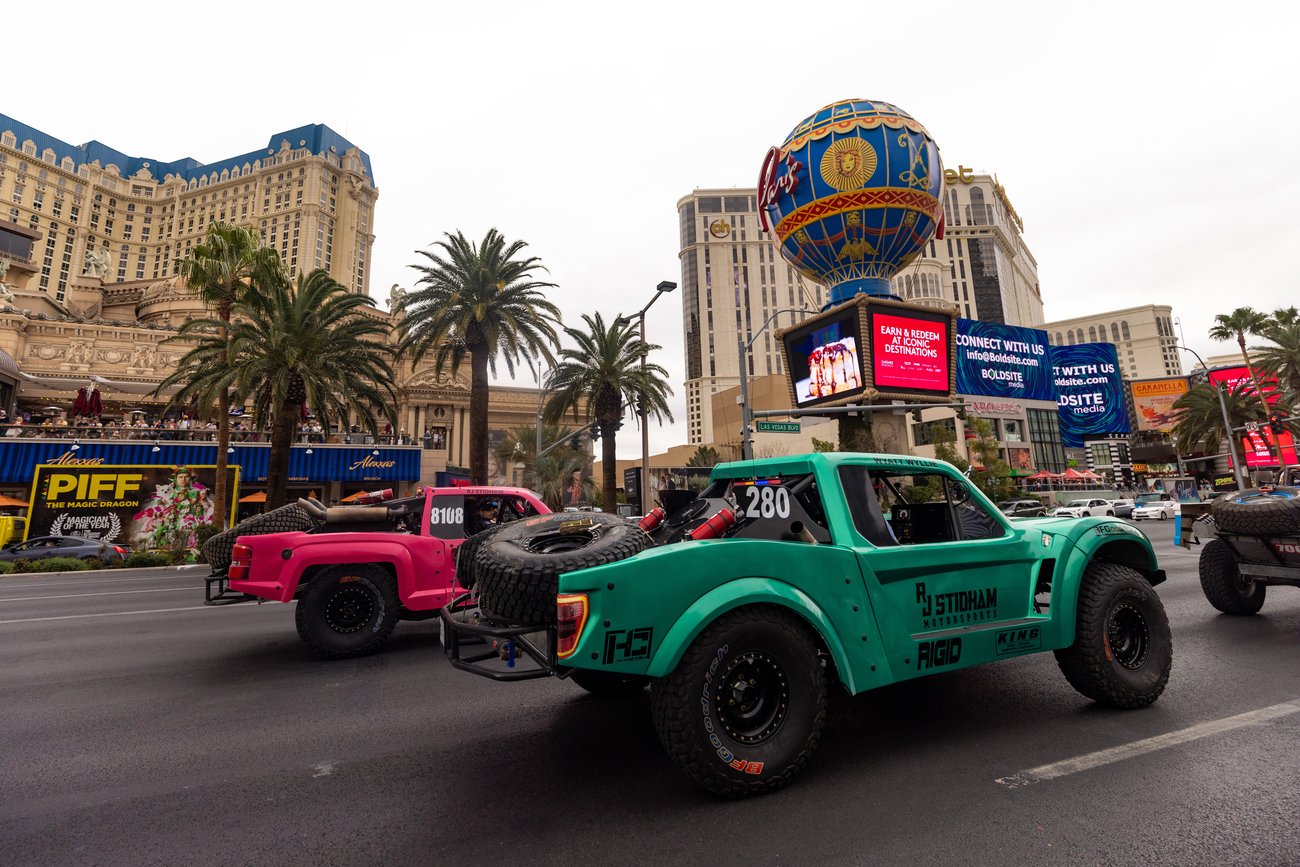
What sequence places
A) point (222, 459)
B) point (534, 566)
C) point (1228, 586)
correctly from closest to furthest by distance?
point (534, 566), point (1228, 586), point (222, 459)

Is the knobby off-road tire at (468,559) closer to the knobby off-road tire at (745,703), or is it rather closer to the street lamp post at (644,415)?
the knobby off-road tire at (745,703)

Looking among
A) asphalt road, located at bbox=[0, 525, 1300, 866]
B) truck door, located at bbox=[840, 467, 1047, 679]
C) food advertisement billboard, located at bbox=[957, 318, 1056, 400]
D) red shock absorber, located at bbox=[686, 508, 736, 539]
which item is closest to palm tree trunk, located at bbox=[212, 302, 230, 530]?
asphalt road, located at bbox=[0, 525, 1300, 866]

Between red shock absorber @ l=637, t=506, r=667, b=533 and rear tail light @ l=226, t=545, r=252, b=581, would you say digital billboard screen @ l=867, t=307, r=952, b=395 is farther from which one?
rear tail light @ l=226, t=545, r=252, b=581

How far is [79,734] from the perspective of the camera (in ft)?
14.5

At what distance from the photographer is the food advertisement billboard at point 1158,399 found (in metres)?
70.1

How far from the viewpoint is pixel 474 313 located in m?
24.2

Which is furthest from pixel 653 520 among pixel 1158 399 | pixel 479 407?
pixel 1158 399

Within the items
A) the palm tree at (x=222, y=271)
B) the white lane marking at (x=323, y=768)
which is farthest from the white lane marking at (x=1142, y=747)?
the palm tree at (x=222, y=271)

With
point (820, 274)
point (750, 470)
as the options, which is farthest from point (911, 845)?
point (820, 274)

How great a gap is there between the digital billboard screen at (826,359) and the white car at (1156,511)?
60.5ft

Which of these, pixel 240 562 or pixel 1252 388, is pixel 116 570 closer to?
pixel 240 562

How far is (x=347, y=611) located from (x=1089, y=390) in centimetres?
6882

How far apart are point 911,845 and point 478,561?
273 cm

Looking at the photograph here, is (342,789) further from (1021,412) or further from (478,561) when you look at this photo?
(1021,412)
